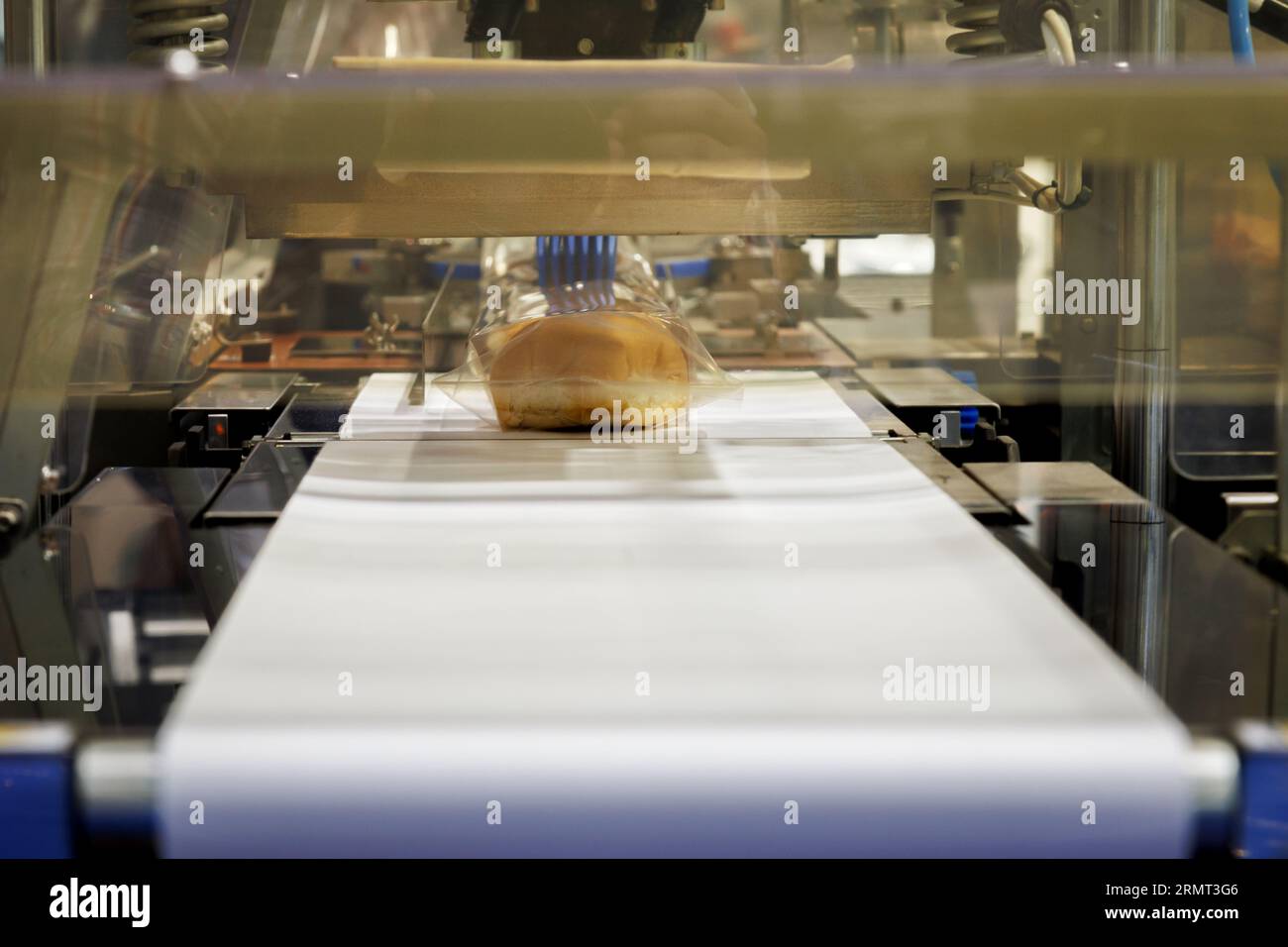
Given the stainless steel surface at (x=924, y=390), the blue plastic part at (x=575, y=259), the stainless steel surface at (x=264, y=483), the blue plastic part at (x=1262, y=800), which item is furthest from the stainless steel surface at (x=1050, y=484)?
the blue plastic part at (x=575, y=259)

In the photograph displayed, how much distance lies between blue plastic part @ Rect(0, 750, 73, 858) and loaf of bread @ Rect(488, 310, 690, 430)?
82 cm

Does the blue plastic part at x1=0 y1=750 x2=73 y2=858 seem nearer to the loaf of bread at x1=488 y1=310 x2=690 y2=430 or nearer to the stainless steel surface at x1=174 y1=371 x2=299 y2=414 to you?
the loaf of bread at x1=488 y1=310 x2=690 y2=430

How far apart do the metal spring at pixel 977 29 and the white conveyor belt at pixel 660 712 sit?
2.61ft

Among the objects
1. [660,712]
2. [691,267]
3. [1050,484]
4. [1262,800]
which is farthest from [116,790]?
[691,267]

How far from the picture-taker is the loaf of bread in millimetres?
1392

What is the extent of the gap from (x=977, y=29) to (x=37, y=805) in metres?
1.31

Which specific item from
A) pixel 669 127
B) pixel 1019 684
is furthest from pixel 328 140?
pixel 1019 684

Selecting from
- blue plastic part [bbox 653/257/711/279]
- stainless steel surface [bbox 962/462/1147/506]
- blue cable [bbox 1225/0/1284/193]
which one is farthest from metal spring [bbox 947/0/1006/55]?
blue plastic part [bbox 653/257/711/279]

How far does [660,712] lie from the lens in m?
0.67

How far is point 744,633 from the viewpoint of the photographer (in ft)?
2.56

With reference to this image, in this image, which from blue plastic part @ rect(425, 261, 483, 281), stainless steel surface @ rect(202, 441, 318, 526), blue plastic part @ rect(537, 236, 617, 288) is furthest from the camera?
A: blue plastic part @ rect(425, 261, 483, 281)

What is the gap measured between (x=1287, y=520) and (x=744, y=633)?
1.53 ft
